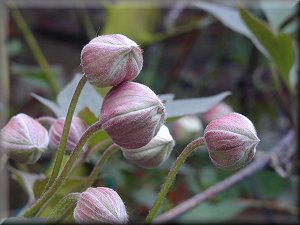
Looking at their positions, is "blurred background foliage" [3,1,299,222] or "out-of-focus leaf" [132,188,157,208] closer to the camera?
"blurred background foliage" [3,1,299,222]

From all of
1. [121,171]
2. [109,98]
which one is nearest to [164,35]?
[121,171]

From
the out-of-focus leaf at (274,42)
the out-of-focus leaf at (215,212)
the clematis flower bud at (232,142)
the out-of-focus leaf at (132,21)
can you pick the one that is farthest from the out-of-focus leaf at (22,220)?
the out-of-focus leaf at (132,21)

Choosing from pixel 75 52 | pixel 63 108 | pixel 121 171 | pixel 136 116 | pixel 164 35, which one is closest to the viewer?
pixel 136 116

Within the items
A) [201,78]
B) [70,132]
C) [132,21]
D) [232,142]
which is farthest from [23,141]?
[201,78]

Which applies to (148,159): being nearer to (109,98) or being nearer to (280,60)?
(109,98)

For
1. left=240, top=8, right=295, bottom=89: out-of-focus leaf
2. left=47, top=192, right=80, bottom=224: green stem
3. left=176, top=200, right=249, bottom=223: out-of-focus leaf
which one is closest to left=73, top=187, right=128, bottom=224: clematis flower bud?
left=47, top=192, right=80, bottom=224: green stem

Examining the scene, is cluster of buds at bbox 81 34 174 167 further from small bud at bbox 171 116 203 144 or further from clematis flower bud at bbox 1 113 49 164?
small bud at bbox 171 116 203 144
